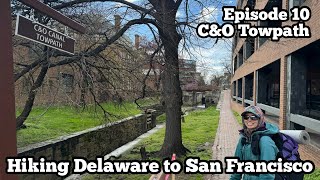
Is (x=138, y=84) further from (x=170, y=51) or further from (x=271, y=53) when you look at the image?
(x=271, y=53)

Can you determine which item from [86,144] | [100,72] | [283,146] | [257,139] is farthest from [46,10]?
[86,144]

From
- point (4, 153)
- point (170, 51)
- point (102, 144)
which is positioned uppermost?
point (170, 51)

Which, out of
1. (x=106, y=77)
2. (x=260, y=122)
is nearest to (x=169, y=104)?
(x=106, y=77)

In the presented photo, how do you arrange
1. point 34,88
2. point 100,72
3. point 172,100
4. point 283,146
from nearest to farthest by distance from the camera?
point 283,146 → point 34,88 → point 100,72 → point 172,100

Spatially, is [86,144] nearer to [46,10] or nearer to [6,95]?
[46,10]

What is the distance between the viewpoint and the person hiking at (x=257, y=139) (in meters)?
2.72

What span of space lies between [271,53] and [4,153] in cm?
1234

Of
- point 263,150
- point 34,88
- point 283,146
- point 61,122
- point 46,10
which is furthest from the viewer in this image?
point 61,122

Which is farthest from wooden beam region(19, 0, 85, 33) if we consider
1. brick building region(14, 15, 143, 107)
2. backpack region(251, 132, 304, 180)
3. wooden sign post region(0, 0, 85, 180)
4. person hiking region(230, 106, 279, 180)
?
brick building region(14, 15, 143, 107)

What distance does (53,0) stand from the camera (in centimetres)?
750

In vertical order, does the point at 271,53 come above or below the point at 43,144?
above

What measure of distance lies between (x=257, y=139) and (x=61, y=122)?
14.7 meters

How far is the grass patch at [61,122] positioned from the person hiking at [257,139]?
6.08 metres

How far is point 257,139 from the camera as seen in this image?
2.80 metres
